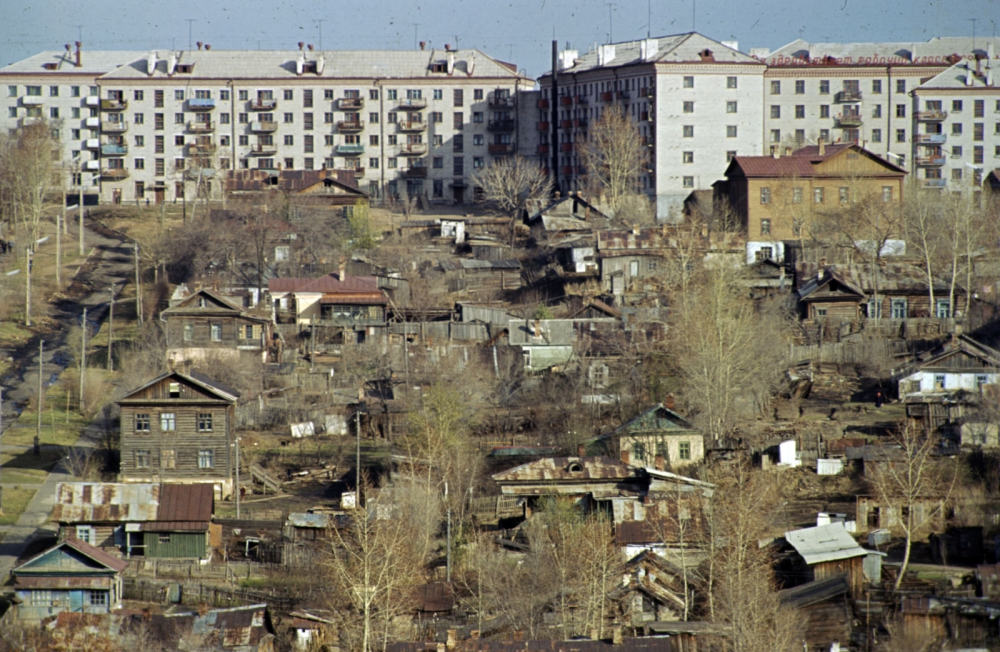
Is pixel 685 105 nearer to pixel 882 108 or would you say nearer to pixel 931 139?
pixel 882 108

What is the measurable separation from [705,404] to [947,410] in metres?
6.60

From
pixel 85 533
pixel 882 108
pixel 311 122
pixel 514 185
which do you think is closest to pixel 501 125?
pixel 311 122

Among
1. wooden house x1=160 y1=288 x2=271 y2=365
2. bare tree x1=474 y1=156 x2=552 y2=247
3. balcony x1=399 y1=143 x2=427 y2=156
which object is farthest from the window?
balcony x1=399 y1=143 x2=427 y2=156

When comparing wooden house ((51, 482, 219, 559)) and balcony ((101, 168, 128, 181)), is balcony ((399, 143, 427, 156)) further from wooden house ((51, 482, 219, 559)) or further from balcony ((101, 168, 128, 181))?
wooden house ((51, 482, 219, 559))

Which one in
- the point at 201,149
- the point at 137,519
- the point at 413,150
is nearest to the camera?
the point at 137,519

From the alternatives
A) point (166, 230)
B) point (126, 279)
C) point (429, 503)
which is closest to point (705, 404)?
point (429, 503)

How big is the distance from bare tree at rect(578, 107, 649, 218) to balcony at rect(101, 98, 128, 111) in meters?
26.0

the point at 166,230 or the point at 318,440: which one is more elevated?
the point at 166,230

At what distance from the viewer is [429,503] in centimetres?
3625

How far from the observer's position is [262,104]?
8562cm

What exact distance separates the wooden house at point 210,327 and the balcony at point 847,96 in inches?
1594

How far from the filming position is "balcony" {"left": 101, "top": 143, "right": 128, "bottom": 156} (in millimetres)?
85812

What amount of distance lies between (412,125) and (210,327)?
3712 centimetres

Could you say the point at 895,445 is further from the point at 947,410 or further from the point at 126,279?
the point at 126,279
